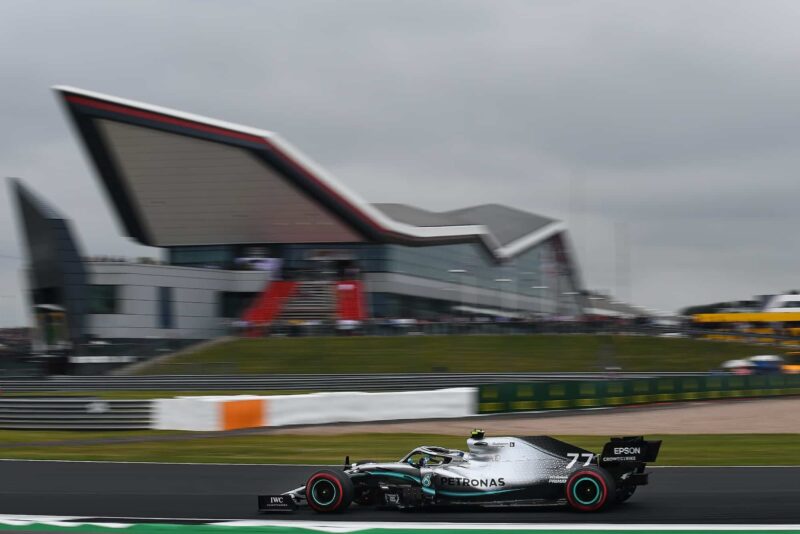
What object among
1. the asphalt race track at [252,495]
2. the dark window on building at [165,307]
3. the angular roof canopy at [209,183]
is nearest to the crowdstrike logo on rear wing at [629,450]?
the asphalt race track at [252,495]

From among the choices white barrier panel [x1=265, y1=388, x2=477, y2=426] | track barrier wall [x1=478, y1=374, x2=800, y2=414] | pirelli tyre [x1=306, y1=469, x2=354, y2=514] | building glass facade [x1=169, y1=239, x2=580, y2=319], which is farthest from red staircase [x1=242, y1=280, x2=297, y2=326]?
pirelli tyre [x1=306, y1=469, x2=354, y2=514]

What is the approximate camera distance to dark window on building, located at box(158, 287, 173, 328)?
53.5 meters

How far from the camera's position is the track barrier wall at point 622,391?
26625 mm

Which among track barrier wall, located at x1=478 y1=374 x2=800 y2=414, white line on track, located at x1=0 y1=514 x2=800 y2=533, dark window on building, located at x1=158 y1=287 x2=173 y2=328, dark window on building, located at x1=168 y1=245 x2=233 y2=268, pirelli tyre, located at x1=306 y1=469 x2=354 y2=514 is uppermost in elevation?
dark window on building, located at x1=168 y1=245 x2=233 y2=268

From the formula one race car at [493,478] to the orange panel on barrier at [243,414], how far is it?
1181cm

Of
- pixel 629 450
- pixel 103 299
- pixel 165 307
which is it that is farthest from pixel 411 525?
pixel 165 307

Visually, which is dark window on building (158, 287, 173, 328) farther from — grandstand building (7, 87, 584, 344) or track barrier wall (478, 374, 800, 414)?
track barrier wall (478, 374, 800, 414)

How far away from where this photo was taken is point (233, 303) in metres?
57.6

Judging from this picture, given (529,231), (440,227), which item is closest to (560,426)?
(440,227)

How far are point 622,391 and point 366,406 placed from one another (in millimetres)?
9239

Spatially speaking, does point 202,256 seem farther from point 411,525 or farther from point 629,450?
point 629,450

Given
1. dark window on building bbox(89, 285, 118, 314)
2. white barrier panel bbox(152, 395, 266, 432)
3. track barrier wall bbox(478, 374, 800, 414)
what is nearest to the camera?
white barrier panel bbox(152, 395, 266, 432)

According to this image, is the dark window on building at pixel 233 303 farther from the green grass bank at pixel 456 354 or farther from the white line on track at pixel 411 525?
the white line on track at pixel 411 525

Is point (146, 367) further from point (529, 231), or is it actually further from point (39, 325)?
point (529, 231)
